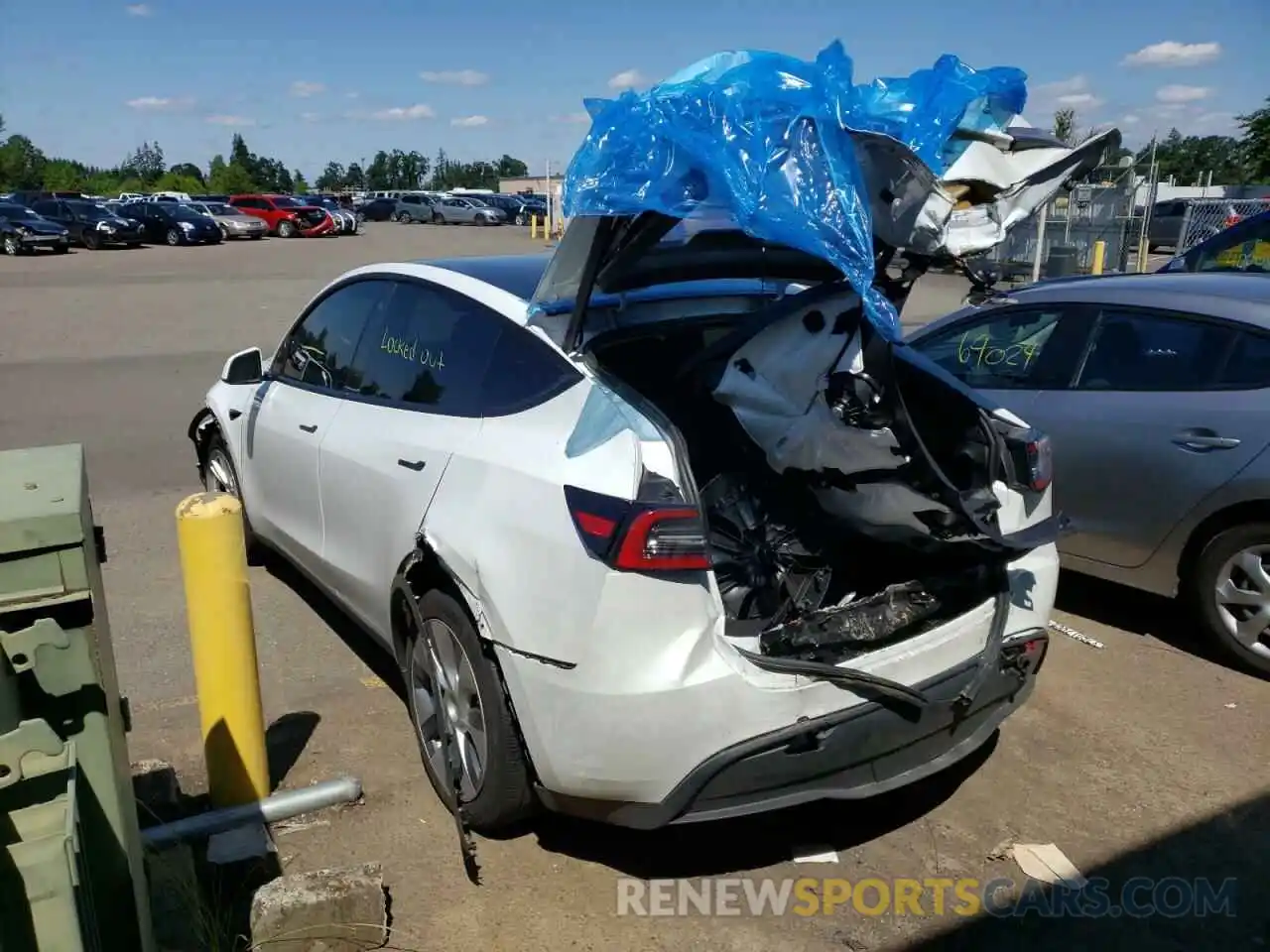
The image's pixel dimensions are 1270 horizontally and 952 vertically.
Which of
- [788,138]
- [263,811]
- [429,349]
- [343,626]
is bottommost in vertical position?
[343,626]

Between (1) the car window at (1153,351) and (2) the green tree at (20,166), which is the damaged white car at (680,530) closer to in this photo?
(1) the car window at (1153,351)

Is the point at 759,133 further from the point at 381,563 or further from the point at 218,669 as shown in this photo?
the point at 218,669

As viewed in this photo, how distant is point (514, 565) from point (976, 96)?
5.34 feet

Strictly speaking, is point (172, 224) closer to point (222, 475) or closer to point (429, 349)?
point (222, 475)

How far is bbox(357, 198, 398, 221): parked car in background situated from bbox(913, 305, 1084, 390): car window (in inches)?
2156

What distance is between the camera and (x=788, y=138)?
2.39 meters

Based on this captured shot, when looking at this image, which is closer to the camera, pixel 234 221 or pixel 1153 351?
pixel 1153 351

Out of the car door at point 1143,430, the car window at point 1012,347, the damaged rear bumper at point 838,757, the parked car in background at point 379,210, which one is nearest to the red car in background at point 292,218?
the parked car in background at point 379,210

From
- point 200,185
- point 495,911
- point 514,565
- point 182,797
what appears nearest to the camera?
point 514,565

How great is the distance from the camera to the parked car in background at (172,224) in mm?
A: 35812

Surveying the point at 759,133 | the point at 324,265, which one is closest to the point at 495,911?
the point at 759,133

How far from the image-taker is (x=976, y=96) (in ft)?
8.18

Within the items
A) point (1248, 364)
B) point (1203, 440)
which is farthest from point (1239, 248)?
point (1203, 440)

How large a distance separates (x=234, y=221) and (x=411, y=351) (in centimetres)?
3906
